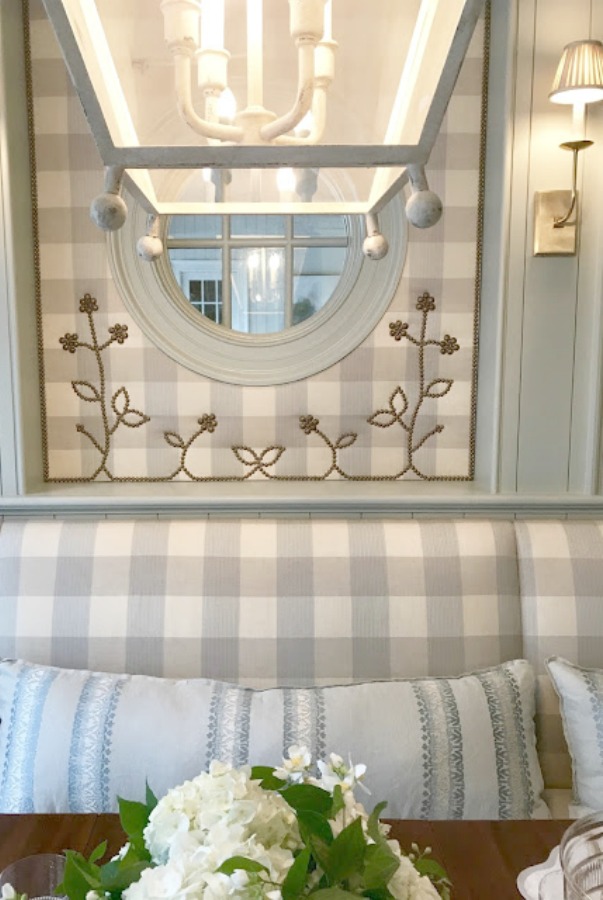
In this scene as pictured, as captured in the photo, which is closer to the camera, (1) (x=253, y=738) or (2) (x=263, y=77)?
(2) (x=263, y=77)

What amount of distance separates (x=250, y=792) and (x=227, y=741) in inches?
30.6

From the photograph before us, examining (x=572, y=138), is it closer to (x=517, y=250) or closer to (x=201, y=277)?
(x=517, y=250)

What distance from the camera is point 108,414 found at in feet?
6.88

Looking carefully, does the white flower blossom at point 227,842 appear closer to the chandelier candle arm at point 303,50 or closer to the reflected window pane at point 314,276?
the chandelier candle arm at point 303,50

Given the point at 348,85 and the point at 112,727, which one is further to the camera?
the point at 112,727

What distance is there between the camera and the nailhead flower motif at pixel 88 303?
2045 millimetres

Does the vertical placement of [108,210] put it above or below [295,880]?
above

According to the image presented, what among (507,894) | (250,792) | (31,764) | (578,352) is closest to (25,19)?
(578,352)

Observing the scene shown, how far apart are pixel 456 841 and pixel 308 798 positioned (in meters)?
0.59

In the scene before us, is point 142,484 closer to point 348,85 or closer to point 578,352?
point 578,352

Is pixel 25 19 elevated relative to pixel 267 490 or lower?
elevated

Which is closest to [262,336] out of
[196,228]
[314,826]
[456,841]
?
[196,228]

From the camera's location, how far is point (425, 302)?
80.8 inches

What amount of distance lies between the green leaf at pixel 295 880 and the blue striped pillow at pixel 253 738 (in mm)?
820
